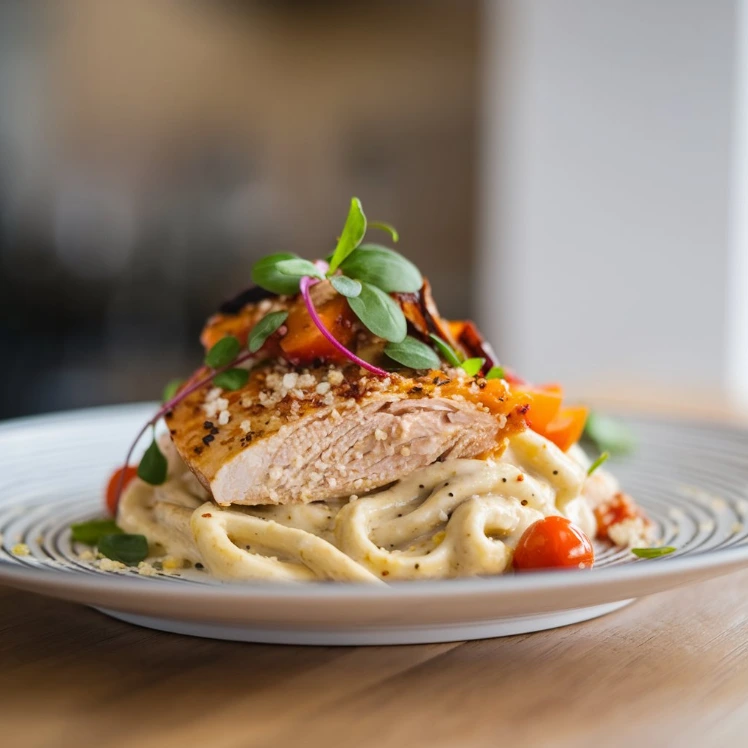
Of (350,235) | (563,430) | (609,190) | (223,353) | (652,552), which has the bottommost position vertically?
(609,190)

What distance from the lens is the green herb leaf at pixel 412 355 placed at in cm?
227

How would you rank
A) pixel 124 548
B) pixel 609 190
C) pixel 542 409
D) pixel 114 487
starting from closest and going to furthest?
pixel 124 548 < pixel 542 409 < pixel 114 487 < pixel 609 190

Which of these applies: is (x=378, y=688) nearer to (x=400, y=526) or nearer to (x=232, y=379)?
(x=400, y=526)

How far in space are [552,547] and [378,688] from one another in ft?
1.93

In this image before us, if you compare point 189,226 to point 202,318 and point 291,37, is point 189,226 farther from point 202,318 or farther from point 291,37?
point 291,37

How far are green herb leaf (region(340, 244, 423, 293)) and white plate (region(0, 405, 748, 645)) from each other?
0.80 metres

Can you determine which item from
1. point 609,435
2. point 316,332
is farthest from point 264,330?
point 609,435

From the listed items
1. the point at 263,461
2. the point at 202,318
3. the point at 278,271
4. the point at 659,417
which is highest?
the point at 278,271

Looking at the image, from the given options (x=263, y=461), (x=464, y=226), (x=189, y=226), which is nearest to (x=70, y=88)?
(x=189, y=226)

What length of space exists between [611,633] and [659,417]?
6.13 feet

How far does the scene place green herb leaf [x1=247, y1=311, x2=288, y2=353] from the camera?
2299mm

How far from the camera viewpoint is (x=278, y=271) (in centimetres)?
230

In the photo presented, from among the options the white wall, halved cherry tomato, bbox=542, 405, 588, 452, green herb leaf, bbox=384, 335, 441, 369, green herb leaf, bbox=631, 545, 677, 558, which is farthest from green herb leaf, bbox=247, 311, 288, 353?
the white wall

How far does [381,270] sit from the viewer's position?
7.61 ft
